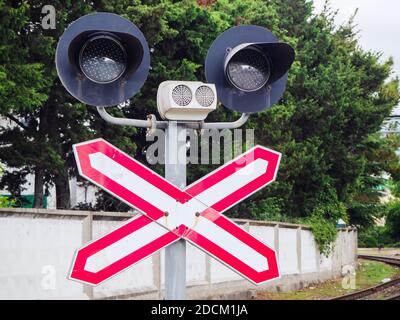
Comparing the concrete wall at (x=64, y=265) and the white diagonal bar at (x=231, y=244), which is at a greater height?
the concrete wall at (x=64, y=265)

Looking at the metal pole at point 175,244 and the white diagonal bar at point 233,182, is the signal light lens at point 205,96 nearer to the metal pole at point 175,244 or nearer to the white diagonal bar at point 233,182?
the metal pole at point 175,244

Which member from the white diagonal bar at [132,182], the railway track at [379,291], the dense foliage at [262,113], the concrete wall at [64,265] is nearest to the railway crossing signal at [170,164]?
the white diagonal bar at [132,182]

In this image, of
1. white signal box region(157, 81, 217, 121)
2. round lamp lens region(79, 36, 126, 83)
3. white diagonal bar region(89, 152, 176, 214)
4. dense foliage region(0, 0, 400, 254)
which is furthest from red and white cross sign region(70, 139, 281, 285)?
dense foliage region(0, 0, 400, 254)

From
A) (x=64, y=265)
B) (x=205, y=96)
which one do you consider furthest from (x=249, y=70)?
(x=64, y=265)

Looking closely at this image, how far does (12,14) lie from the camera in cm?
1303

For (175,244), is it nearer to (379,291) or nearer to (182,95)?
(182,95)

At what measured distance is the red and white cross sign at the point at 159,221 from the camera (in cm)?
233

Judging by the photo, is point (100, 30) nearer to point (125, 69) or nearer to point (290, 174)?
point (125, 69)

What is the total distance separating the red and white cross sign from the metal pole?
6cm

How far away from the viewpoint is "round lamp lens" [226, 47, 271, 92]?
284cm

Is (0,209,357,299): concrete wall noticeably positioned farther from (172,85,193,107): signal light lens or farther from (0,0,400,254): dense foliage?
(172,85,193,107): signal light lens

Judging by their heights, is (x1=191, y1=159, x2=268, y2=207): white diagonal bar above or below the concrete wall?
below

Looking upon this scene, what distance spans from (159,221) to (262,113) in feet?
67.2

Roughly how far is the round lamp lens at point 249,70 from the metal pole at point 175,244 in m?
0.46
